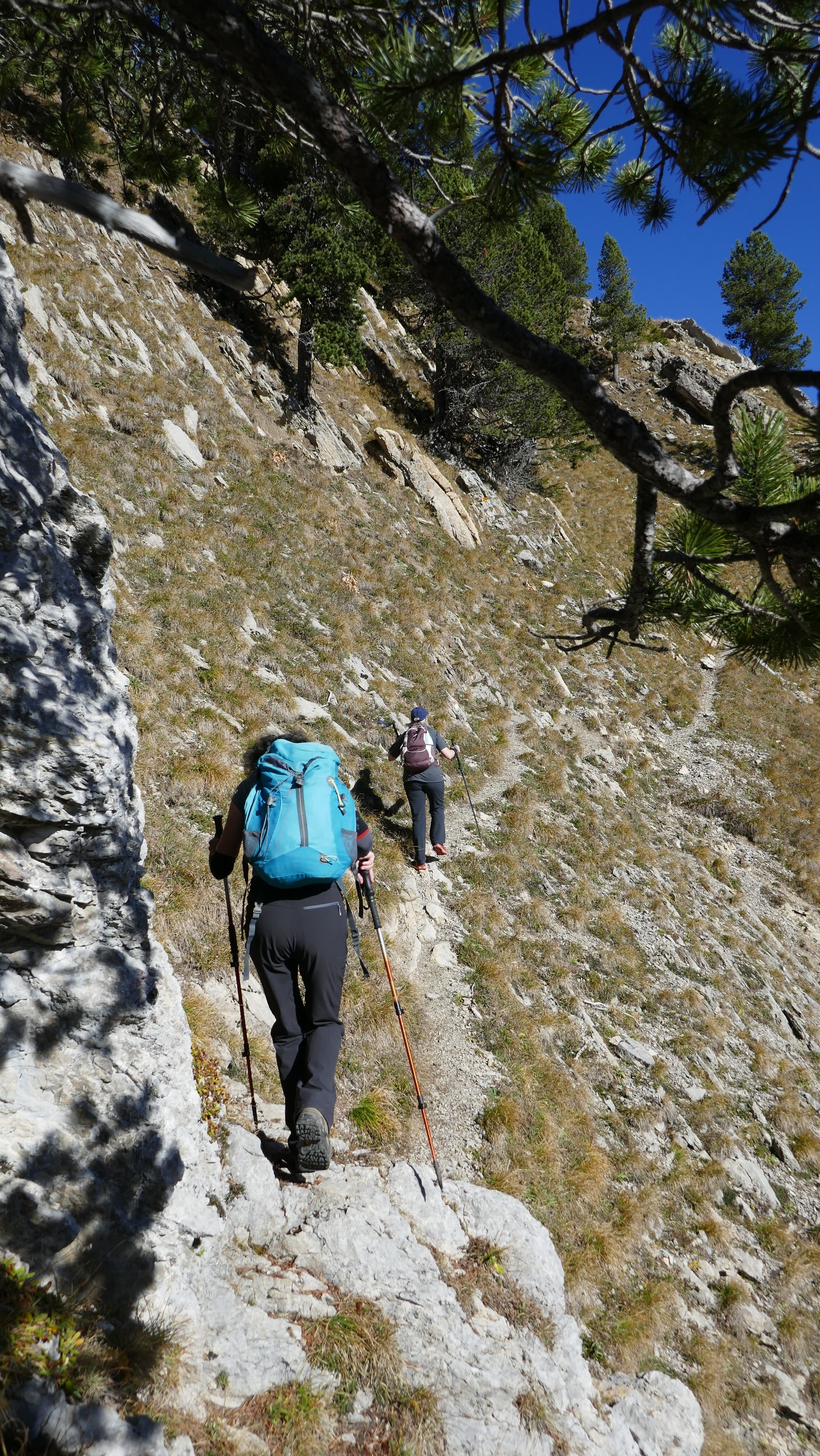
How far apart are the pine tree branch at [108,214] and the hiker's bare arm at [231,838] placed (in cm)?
295

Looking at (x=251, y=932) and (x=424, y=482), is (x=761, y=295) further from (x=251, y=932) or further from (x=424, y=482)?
(x=251, y=932)

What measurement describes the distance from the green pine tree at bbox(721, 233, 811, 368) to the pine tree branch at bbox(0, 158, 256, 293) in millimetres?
53381

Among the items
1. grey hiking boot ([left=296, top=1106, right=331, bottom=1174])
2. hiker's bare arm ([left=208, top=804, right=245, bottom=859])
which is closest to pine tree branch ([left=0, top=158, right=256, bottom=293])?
hiker's bare arm ([left=208, top=804, right=245, bottom=859])

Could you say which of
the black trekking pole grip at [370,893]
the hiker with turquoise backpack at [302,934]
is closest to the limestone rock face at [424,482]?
the black trekking pole grip at [370,893]

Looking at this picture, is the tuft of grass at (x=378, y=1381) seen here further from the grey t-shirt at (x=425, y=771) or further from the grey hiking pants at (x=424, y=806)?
the grey t-shirt at (x=425, y=771)

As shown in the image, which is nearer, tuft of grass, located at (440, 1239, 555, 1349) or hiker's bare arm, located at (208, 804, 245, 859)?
hiker's bare arm, located at (208, 804, 245, 859)

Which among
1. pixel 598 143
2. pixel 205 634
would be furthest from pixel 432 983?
pixel 598 143

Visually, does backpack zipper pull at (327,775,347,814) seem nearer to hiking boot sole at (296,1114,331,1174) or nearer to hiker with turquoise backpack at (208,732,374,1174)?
hiker with turquoise backpack at (208,732,374,1174)

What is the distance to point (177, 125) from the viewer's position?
15.7 feet

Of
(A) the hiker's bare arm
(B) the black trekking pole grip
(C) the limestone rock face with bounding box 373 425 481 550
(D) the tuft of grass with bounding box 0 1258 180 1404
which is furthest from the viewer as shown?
(C) the limestone rock face with bounding box 373 425 481 550

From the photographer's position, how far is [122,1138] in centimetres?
354

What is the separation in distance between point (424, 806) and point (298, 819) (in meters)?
5.15

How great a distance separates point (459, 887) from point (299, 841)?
5.58 meters

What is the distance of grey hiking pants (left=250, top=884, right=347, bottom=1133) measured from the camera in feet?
12.0
